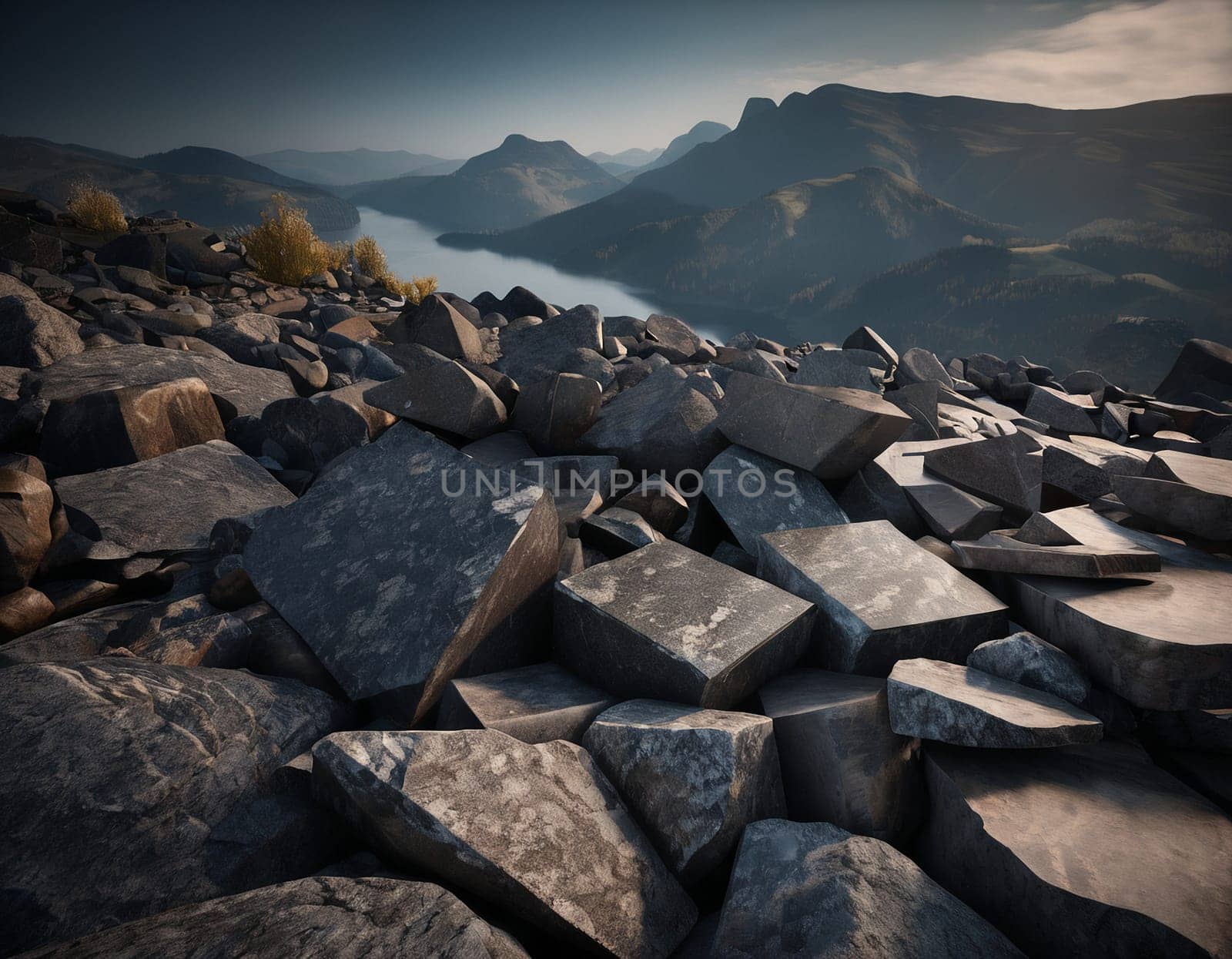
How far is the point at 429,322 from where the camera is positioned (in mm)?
5594

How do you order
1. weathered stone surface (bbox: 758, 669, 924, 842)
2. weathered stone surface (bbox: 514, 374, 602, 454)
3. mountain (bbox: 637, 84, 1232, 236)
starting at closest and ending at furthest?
1. weathered stone surface (bbox: 758, 669, 924, 842)
2. weathered stone surface (bbox: 514, 374, 602, 454)
3. mountain (bbox: 637, 84, 1232, 236)

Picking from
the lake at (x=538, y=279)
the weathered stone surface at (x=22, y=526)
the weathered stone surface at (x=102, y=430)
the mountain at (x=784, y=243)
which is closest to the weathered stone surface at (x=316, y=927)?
the weathered stone surface at (x=22, y=526)

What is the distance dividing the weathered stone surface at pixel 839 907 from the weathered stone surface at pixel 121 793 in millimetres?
1105

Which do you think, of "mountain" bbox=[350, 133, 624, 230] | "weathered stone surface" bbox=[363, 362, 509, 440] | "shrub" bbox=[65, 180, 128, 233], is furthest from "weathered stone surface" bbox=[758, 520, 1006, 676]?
"mountain" bbox=[350, 133, 624, 230]

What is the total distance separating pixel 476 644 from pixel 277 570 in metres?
0.91

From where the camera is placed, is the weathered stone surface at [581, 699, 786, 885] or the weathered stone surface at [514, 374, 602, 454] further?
the weathered stone surface at [514, 374, 602, 454]

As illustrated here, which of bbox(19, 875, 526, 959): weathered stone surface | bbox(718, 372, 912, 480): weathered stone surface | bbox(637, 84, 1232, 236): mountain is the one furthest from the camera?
bbox(637, 84, 1232, 236): mountain

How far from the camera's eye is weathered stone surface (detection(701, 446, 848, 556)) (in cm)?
295

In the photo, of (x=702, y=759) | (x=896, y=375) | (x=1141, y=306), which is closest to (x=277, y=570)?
(x=702, y=759)

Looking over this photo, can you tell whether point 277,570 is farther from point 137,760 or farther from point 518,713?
point 518,713

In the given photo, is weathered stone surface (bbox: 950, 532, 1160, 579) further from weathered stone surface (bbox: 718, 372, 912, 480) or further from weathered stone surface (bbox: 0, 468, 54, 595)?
weathered stone surface (bbox: 0, 468, 54, 595)

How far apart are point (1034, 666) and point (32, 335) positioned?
5.69 meters

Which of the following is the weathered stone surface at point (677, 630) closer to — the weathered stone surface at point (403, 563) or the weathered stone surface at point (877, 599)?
the weathered stone surface at point (877, 599)

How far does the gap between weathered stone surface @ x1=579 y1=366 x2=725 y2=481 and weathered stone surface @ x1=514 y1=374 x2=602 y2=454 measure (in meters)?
0.11
